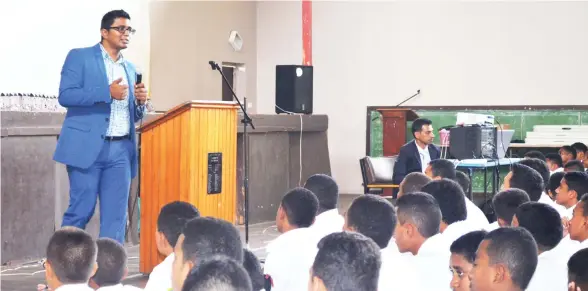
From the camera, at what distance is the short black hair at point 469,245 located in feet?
10.5

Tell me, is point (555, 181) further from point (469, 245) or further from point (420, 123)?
point (469, 245)

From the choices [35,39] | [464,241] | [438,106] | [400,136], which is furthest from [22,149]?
[438,106]

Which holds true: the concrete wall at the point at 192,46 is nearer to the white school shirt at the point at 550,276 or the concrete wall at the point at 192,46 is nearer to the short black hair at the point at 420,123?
the short black hair at the point at 420,123

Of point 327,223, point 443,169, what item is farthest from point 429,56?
point 327,223

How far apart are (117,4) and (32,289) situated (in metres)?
5.12

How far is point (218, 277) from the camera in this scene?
1.90 metres

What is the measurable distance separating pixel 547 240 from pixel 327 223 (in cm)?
106

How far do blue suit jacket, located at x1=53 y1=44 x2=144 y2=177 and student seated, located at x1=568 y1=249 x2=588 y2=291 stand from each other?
2.54 metres

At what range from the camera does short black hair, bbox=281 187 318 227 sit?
405 cm

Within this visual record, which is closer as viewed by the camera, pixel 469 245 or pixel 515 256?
Result: pixel 515 256

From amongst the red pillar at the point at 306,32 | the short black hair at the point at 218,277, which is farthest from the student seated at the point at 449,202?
the red pillar at the point at 306,32

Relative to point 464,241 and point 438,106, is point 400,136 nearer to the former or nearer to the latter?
point 438,106

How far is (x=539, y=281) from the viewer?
11.2ft

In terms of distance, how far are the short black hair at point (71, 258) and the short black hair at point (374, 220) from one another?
99 cm
